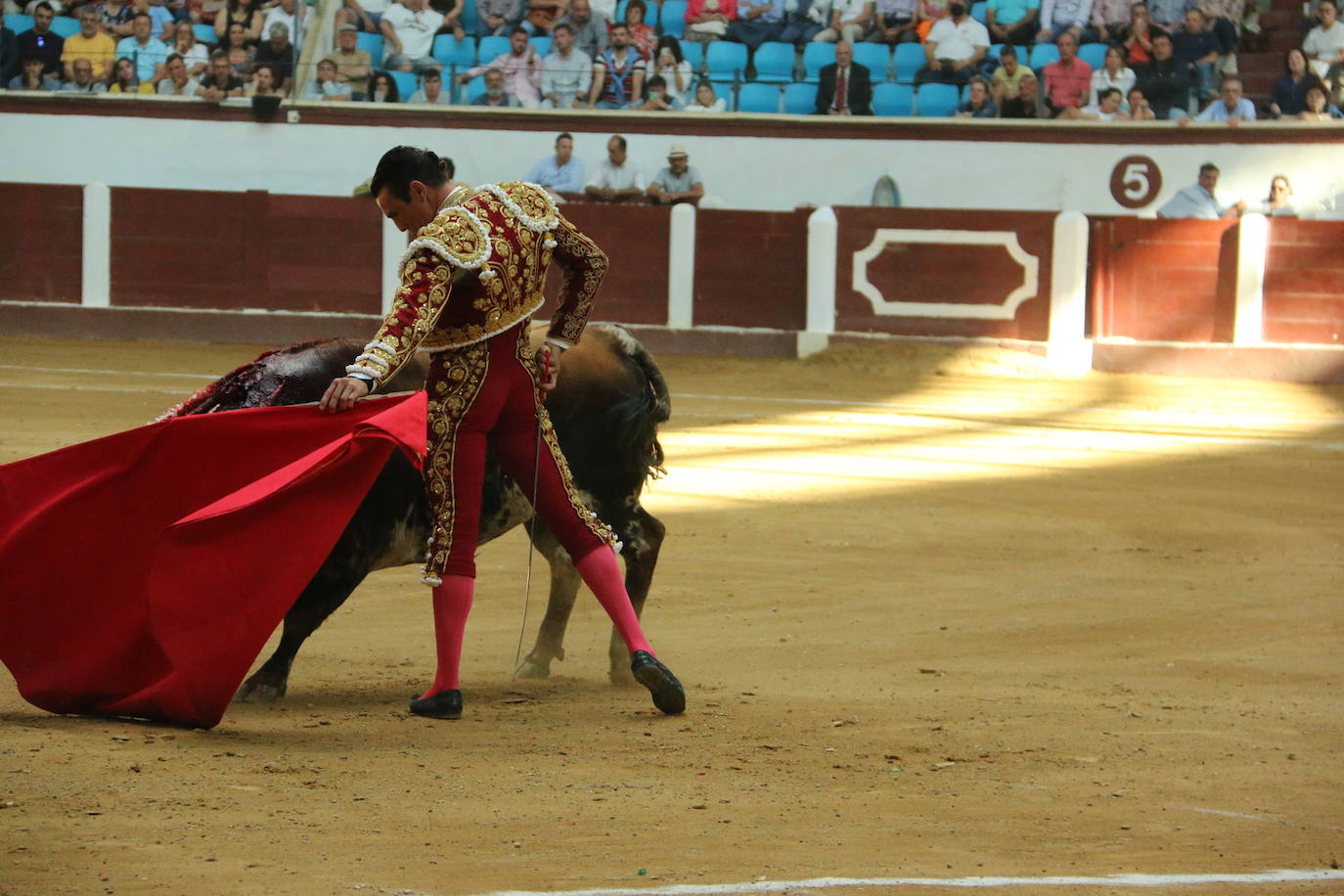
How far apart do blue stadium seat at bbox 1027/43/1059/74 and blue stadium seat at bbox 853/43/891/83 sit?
0.99m

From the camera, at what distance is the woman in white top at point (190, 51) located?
495 inches

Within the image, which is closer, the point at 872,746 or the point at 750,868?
the point at 750,868

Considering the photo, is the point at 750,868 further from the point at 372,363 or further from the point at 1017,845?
the point at 372,363

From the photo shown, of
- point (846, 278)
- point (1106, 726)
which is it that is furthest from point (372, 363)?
point (846, 278)

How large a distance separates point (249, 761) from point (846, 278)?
869 centimetres

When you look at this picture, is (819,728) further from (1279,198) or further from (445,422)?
(1279,198)

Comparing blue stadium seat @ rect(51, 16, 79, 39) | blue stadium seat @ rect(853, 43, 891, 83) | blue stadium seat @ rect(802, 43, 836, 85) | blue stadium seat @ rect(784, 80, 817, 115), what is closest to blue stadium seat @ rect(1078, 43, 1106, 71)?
blue stadium seat @ rect(853, 43, 891, 83)

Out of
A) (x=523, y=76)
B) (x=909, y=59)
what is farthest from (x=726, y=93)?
(x=523, y=76)

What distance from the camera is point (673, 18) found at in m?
12.4

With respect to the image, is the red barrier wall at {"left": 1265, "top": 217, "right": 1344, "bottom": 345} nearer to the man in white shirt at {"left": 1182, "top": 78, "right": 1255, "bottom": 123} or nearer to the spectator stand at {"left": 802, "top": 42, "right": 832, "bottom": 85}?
the man in white shirt at {"left": 1182, "top": 78, "right": 1255, "bottom": 123}

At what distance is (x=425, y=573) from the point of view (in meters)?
3.41

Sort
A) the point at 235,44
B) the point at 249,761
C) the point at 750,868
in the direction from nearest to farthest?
1. the point at 750,868
2. the point at 249,761
3. the point at 235,44

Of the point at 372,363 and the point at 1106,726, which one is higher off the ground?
the point at 372,363

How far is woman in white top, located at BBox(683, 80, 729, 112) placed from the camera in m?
12.0
